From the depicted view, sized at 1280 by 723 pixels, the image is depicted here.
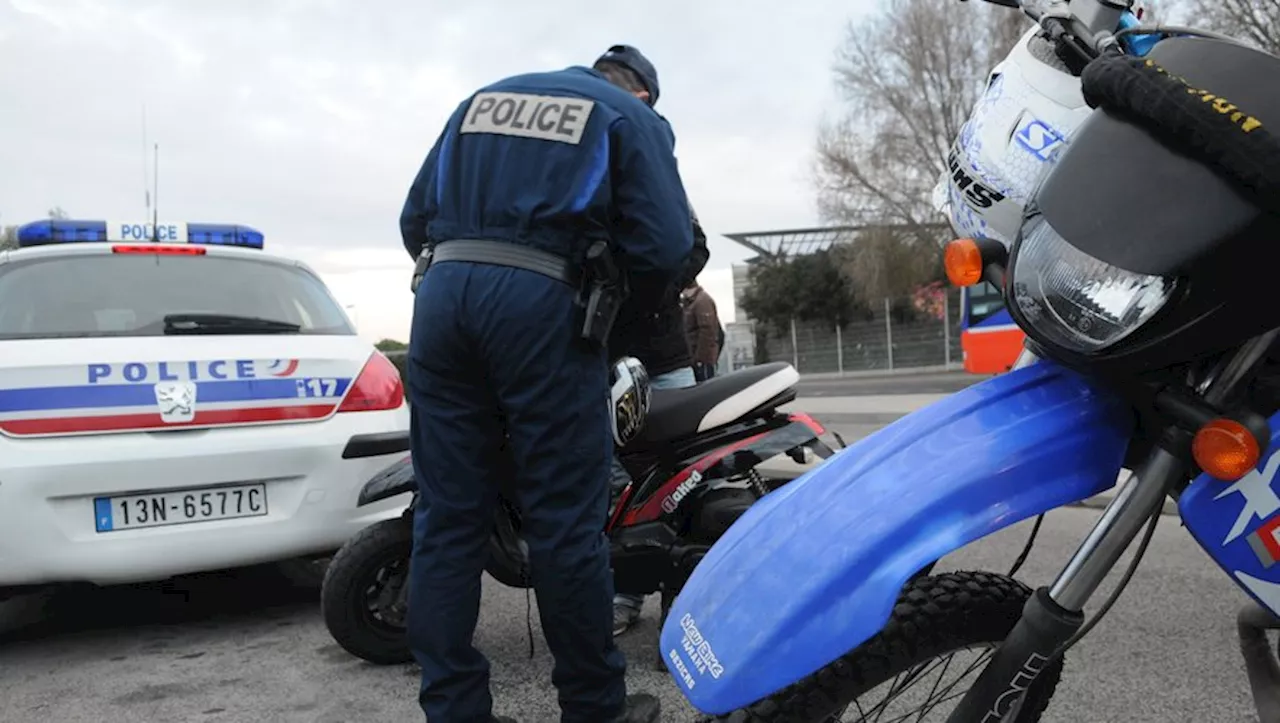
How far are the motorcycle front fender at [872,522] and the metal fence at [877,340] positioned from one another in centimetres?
2636

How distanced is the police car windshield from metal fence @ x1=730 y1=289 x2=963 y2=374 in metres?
24.1

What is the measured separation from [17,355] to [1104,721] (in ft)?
10.7

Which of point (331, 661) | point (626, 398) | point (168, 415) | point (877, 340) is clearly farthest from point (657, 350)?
point (877, 340)

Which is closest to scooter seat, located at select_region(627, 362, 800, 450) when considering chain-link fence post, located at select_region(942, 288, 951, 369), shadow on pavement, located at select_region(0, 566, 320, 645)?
shadow on pavement, located at select_region(0, 566, 320, 645)

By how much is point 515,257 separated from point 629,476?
2.92ft

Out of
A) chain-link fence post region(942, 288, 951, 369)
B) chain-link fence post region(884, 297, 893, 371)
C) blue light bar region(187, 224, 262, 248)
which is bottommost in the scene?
chain-link fence post region(884, 297, 893, 371)

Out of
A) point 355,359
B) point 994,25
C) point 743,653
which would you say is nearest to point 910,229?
point 994,25

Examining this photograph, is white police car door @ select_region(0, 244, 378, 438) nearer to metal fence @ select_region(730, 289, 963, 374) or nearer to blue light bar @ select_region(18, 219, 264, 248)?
blue light bar @ select_region(18, 219, 264, 248)

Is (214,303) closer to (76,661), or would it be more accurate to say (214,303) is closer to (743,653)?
(76,661)

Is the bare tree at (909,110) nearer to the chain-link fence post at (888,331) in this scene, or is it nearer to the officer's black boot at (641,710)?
the chain-link fence post at (888,331)

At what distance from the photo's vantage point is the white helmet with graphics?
1385mm

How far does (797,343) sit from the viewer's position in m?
36.4

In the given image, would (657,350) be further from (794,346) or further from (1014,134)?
(794,346)

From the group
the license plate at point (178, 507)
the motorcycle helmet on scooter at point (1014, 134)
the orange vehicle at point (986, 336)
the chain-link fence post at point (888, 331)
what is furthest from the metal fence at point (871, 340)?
the motorcycle helmet on scooter at point (1014, 134)
